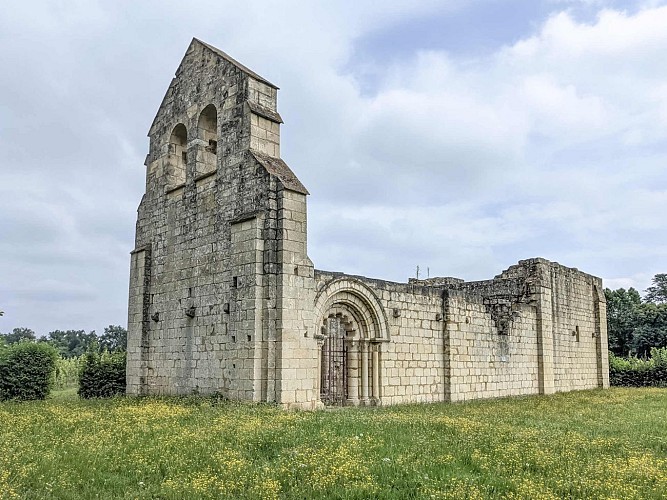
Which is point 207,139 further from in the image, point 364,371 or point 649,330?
point 649,330

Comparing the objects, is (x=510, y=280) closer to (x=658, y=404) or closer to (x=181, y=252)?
(x=658, y=404)

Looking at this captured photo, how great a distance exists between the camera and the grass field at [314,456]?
6.47m

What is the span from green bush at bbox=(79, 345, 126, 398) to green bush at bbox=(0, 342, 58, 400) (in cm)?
102

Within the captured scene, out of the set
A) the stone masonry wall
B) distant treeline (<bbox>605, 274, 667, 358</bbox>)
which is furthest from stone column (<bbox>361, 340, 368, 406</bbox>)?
distant treeline (<bbox>605, 274, 667, 358</bbox>)

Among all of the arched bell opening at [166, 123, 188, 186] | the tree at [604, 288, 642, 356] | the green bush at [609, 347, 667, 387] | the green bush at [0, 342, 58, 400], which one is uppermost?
the arched bell opening at [166, 123, 188, 186]

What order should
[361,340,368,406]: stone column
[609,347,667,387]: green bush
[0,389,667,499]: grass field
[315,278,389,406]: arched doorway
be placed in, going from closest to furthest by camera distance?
1. [0,389,667,499]: grass field
2. [315,278,389,406]: arched doorway
3. [361,340,368,406]: stone column
4. [609,347,667,387]: green bush

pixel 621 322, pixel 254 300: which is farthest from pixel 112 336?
pixel 254 300

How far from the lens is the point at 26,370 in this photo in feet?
58.4

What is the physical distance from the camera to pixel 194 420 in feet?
34.8

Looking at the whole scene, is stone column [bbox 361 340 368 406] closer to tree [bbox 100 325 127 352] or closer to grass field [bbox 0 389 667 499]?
grass field [bbox 0 389 667 499]

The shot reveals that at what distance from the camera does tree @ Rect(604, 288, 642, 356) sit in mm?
44531

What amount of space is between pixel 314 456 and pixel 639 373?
26288 millimetres

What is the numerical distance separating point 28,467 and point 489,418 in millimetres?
8573

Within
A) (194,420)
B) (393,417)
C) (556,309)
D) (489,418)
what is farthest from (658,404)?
(194,420)
